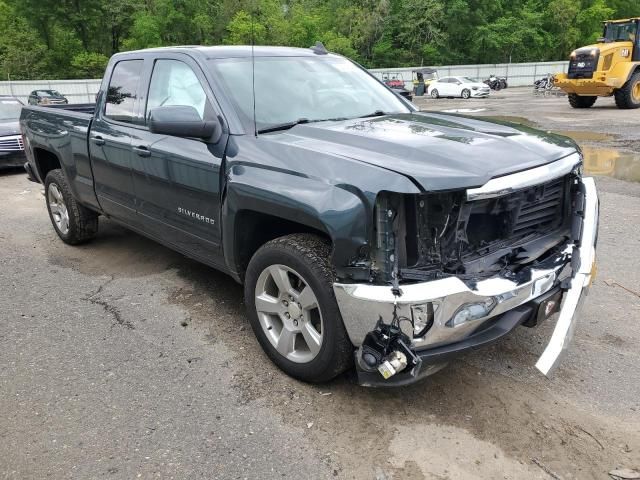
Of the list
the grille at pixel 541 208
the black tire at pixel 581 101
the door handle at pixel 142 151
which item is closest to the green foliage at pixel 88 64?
the black tire at pixel 581 101

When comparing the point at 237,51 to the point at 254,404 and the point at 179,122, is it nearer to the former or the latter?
the point at 179,122

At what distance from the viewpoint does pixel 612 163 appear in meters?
9.52

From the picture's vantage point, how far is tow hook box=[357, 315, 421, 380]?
8.44ft

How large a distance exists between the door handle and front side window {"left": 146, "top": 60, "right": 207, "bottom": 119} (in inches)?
10.9

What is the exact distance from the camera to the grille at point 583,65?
18047 millimetres

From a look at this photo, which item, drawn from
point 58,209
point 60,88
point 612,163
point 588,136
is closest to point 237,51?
point 58,209

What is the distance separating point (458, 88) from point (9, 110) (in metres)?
27.1

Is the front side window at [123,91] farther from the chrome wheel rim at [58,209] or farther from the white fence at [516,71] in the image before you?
the white fence at [516,71]

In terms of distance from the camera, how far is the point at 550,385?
3.21 m

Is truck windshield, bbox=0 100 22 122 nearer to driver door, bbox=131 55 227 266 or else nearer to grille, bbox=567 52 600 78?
driver door, bbox=131 55 227 266

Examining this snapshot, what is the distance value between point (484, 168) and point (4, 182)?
9921mm

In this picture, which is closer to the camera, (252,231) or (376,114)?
(252,231)

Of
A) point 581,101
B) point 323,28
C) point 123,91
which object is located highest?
point 323,28

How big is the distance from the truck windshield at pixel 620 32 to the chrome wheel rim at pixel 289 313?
20139mm
